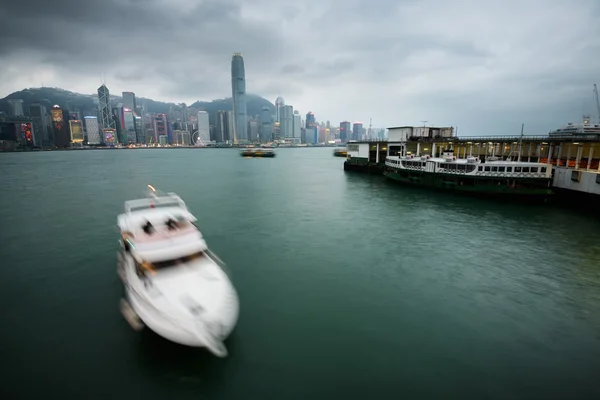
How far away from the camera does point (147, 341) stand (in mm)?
14469

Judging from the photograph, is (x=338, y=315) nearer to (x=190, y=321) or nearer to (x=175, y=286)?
(x=190, y=321)

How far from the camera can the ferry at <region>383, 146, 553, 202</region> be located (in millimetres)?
47625

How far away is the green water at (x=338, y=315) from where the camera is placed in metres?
12.5

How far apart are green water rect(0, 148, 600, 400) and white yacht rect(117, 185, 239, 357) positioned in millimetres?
2258

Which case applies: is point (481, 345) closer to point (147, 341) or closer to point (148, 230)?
point (147, 341)

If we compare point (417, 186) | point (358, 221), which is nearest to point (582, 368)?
point (358, 221)

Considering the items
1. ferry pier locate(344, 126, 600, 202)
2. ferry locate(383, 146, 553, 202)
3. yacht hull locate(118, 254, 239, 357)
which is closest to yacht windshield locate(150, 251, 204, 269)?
yacht hull locate(118, 254, 239, 357)

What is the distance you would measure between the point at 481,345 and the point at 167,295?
53.2ft

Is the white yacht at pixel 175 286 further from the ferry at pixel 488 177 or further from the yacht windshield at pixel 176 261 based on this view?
the ferry at pixel 488 177

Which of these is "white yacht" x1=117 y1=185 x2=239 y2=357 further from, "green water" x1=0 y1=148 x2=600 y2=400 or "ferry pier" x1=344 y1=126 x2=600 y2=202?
"ferry pier" x1=344 y1=126 x2=600 y2=202

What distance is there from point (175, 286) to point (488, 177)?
55.3 m

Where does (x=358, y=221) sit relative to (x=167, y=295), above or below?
below

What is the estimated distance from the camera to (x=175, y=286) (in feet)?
44.2

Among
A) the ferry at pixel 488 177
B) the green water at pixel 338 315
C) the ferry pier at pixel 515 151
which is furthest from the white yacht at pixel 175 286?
the ferry pier at pixel 515 151
